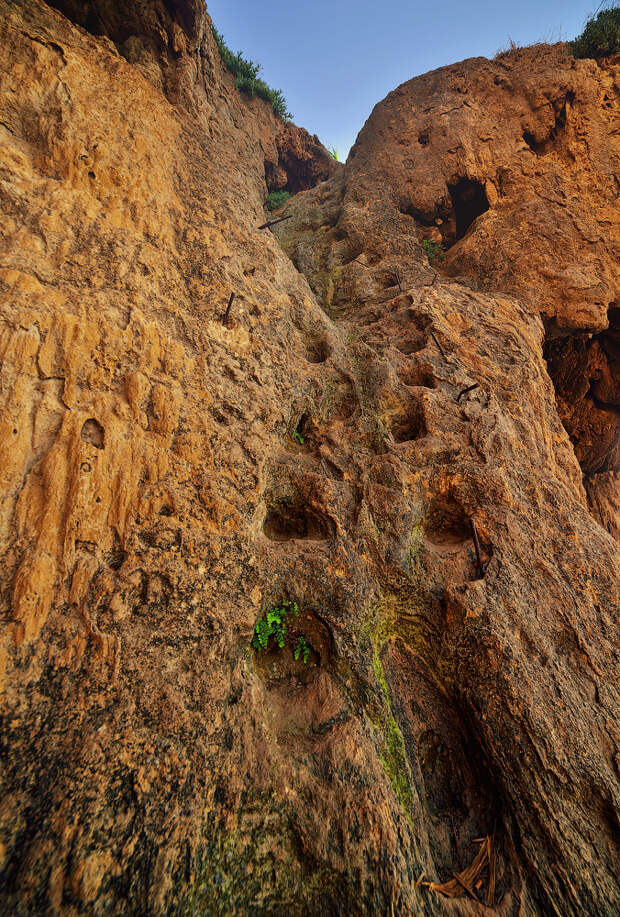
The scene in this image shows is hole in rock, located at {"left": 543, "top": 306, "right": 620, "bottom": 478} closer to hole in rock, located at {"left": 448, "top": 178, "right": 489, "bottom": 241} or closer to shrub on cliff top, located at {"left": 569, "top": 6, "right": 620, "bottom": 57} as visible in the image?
hole in rock, located at {"left": 448, "top": 178, "right": 489, "bottom": 241}

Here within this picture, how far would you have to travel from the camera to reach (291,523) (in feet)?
16.9

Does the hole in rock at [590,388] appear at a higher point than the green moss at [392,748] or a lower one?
higher

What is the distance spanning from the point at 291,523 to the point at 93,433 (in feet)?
8.79

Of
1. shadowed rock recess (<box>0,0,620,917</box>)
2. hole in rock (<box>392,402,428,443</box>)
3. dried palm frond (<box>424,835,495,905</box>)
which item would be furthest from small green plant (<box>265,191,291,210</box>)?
dried palm frond (<box>424,835,495,905</box>)

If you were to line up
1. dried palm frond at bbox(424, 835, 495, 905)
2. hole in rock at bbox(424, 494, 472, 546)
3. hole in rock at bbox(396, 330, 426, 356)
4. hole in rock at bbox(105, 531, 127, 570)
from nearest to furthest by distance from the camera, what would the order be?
dried palm frond at bbox(424, 835, 495, 905) < hole in rock at bbox(105, 531, 127, 570) < hole in rock at bbox(424, 494, 472, 546) < hole in rock at bbox(396, 330, 426, 356)

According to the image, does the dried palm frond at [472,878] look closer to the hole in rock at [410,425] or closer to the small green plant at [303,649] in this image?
the small green plant at [303,649]

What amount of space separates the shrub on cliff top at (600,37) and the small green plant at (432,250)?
7863 mm

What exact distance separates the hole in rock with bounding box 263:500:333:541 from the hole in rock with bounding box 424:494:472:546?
1732 mm

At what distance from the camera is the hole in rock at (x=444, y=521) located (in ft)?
17.7

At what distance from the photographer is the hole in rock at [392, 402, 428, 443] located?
6.27m

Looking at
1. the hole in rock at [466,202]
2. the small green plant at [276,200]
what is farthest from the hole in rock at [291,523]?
the small green plant at [276,200]

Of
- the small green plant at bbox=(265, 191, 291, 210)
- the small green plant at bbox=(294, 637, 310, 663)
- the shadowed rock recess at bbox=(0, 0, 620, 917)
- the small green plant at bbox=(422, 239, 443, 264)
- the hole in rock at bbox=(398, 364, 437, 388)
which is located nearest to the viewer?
the shadowed rock recess at bbox=(0, 0, 620, 917)

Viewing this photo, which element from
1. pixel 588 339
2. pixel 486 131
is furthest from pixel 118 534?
pixel 486 131

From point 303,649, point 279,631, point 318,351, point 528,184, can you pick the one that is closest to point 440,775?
point 303,649
